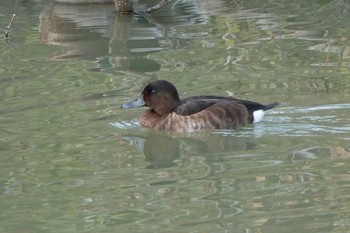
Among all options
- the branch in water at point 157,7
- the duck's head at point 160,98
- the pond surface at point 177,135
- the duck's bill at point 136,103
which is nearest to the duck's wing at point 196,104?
the duck's head at point 160,98

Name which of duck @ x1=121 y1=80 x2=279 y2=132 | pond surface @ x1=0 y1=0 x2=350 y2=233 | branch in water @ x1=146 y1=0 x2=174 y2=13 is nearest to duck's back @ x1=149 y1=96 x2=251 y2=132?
duck @ x1=121 y1=80 x2=279 y2=132

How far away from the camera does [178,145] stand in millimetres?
9867

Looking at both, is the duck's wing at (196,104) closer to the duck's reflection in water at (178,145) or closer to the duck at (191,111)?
the duck at (191,111)

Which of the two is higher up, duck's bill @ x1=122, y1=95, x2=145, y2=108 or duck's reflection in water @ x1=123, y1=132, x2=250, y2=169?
duck's bill @ x1=122, y1=95, x2=145, y2=108

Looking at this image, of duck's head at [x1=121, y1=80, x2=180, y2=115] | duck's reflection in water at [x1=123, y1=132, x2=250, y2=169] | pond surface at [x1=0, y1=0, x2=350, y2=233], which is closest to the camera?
pond surface at [x1=0, y1=0, x2=350, y2=233]

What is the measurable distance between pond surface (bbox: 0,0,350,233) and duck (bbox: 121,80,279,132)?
5.2 inches

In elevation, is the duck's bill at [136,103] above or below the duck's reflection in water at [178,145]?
above

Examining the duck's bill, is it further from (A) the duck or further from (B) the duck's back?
(B) the duck's back

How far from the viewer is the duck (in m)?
10.3

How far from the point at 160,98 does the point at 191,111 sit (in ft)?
1.35

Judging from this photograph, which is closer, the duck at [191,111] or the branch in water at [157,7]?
the duck at [191,111]

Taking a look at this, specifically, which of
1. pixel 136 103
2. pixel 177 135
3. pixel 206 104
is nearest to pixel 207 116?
pixel 206 104

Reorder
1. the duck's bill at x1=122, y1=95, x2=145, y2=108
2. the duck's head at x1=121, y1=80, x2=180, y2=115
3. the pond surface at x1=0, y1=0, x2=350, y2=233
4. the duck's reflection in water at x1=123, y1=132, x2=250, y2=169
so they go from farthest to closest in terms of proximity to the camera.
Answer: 1. the duck's bill at x1=122, y1=95, x2=145, y2=108
2. the duck's head at x1=121, y1=80, x2=180, y2=115
3. the duck's reflection in water at x1=123, y1=132, x2=250, y2=169
4. the pond surface at x1=0, y1=0, x2=350, y2=233

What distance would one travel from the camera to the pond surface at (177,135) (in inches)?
295
